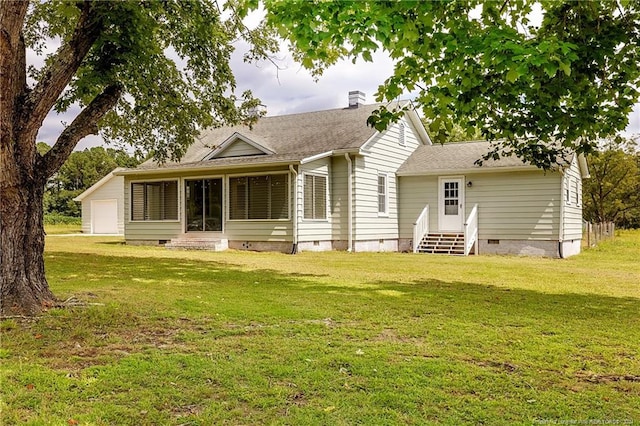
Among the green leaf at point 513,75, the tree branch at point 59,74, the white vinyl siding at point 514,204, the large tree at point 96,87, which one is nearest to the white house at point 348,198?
the white vinyl siding at point 514,204

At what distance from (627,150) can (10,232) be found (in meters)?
34.0

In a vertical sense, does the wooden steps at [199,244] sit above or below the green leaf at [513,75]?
below

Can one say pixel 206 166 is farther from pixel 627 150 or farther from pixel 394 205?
pixel 627 150

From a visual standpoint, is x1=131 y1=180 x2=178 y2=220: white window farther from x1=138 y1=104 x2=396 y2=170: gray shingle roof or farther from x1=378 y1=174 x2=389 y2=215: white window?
x1=378 y1=174 x2=389 y2=215: white window

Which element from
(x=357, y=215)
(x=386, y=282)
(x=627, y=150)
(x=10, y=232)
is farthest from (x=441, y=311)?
(x=627, y=150)

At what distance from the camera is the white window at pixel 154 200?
18.4 meters

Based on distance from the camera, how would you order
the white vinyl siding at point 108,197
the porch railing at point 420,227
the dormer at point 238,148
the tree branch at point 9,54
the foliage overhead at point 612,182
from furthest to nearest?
the white vinyl siding at point 108,197 → the foliage overhead at point 612,182 → the dormer at point 238,148 → the porch railing at point 420,227 → the tree branch at point 9,54

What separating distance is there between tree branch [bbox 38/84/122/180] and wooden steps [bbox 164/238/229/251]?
10.3 meters

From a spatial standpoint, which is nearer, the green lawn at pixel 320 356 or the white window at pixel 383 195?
the green lawn at pixel 320 356

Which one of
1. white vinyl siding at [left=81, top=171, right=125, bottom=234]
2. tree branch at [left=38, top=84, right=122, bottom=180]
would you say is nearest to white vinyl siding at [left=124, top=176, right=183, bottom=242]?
white vinyl siding at [left=81, top=171, right=125, bottom=234]

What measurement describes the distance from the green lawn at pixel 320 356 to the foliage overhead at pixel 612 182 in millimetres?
24357

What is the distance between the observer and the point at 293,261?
12.8m

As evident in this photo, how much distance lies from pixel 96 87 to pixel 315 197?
9.39 meters

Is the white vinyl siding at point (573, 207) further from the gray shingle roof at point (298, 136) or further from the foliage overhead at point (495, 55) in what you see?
the foliage overhead at point (495, 55)
